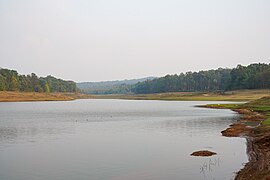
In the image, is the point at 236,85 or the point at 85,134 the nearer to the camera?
the point at 85,134

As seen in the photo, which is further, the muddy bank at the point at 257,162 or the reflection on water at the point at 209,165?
the reflection on water at the point at 209,165

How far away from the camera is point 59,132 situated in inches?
1923

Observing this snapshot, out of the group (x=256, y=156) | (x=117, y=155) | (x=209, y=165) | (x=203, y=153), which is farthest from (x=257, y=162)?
(x=117, y=155)

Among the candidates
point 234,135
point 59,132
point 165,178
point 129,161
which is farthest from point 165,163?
point 59,132

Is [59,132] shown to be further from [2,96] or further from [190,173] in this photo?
[2,96]

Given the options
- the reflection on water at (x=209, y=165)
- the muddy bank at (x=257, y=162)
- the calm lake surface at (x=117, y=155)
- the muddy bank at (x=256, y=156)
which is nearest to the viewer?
the muddy bank at (x=257, y=162)

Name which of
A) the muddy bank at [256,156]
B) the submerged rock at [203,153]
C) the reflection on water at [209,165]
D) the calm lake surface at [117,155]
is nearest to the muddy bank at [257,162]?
the muddy bank at [256,156]

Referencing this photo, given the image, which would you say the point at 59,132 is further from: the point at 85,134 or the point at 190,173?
the point at 190,173

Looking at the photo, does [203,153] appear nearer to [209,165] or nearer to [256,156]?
[209,165]

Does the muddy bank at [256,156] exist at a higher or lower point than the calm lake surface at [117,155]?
higher

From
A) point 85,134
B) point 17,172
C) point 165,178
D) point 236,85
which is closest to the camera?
point 165,178

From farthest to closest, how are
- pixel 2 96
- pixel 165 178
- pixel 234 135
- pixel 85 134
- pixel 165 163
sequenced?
pixel 2 96 → pixel 85 134 → pixel 234 135 → pixel 165 163 → pixel 165 178

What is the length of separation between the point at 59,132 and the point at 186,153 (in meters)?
22.6

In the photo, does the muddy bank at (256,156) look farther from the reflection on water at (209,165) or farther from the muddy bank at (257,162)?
the reflection on water at (209,165)
